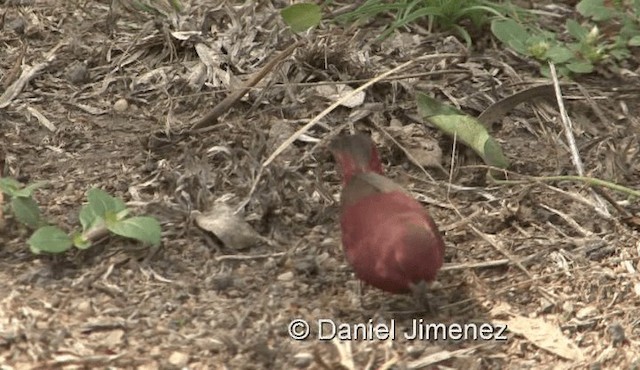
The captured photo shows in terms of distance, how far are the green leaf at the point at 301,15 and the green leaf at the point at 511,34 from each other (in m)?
0.51

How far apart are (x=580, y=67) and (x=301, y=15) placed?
2.64ft

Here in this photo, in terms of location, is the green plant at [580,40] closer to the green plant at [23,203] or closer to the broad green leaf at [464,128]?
the broad green leaf at [464,128]

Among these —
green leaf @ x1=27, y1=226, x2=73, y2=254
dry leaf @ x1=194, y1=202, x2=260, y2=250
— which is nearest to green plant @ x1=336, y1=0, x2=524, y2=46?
dry leaf @ x1=194, y1=202, x2=260, y2=250

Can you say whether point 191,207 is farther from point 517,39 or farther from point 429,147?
point 517,39

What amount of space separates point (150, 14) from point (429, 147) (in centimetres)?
100

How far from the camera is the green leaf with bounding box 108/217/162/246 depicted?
2.62m

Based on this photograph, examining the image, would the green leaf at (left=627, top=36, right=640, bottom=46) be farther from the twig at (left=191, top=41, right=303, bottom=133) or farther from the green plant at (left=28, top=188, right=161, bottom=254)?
the green plant at (left=28, top=188, right=161, bottom=254)

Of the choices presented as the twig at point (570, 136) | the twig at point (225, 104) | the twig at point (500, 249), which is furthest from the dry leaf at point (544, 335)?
the twig at point (225, 104)

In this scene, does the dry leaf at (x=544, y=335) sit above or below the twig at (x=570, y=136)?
below

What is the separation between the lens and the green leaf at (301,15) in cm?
337

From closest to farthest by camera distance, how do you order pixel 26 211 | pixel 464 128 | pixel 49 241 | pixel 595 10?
pixel 49 241
pixel 26 211
pixel 464 128
pixel 595 10

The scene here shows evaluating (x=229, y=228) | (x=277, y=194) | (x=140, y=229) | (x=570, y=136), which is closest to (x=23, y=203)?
(x=140, y=229)

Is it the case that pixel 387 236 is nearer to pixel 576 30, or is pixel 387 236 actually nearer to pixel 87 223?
pixel 87 223

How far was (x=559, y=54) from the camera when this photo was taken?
346cm
